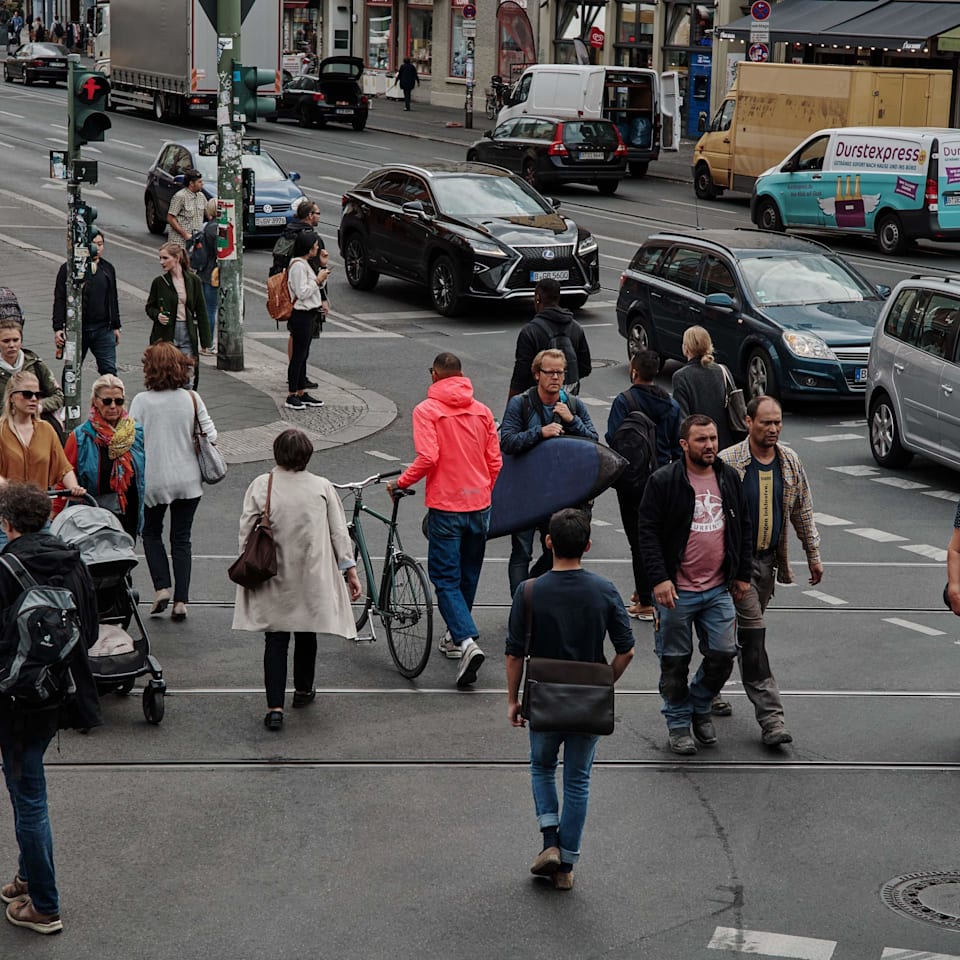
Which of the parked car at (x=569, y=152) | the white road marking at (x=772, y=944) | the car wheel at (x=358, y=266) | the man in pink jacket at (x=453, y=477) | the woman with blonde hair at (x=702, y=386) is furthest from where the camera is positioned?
the parked car at (x=569, y=152)

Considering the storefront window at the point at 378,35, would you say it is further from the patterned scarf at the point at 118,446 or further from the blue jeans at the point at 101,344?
the patterned scarf at the point at 118,446

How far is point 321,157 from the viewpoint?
40281 millimetres

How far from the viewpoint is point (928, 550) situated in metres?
12.3

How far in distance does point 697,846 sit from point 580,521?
4.96 feet

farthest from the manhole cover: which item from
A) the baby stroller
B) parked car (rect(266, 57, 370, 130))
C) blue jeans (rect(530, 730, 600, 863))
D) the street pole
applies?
parked car (rect(266, 57, 370, 130))

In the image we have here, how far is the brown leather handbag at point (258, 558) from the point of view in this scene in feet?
27.7

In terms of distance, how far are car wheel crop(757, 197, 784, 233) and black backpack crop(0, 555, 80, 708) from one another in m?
25.9

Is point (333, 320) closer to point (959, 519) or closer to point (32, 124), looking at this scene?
point (959, 519)

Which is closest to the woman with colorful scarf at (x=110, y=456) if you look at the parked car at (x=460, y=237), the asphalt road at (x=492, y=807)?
the asphalt road at (x=492, y=807)

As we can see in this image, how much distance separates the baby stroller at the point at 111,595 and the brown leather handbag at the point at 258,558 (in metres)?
0.55

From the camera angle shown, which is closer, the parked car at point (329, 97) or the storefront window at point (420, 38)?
the parked car at point (329, 97)

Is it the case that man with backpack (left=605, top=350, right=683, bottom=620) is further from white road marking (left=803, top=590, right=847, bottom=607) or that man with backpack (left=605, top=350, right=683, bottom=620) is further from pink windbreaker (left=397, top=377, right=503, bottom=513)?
white road marking (left=803, top=590, right=847, bottom=607)

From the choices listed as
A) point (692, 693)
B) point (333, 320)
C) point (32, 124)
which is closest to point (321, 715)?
point (692, 693)

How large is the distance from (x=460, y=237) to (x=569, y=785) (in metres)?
15.8
